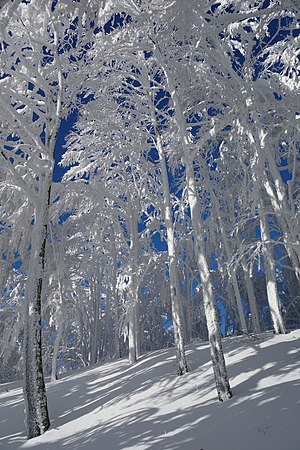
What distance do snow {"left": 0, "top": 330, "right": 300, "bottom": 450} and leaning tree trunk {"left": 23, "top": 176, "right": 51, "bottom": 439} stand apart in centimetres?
36

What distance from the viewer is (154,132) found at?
11.9 meters

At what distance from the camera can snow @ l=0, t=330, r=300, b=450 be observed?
424 centimetres

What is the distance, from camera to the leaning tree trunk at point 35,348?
22.2ft

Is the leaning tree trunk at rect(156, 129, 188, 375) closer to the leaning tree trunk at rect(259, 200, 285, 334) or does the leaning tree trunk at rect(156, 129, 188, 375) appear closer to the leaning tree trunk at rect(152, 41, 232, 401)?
the leaning tree trunk at rect(152, 41, 232, 401)

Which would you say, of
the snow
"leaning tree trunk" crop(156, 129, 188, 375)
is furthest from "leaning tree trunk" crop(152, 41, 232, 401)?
"leaning tree trunk" crop(156, 129, 188, 375)

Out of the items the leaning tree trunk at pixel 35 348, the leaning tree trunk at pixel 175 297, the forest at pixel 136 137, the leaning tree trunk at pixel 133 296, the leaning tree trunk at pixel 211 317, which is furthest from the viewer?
the leaning tree trunk at pixel 133 296

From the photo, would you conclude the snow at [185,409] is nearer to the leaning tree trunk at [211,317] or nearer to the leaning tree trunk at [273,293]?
the leaning tree trunk at [211,317]

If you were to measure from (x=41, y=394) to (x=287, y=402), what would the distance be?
5.07 meters

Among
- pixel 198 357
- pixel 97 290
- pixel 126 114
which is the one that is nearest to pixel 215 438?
pixel 198 357

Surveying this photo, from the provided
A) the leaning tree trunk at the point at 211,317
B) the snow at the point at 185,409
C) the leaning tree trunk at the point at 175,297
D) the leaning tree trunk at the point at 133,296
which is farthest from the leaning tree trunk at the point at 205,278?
the leaning tree trunk at the point at 133,296

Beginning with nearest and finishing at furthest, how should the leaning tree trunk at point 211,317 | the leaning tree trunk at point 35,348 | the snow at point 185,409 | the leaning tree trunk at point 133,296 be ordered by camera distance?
the snow at point 185,409 → the leaning tree trunk at point 211,317 → the leaning tree trunk at point 35,348 → the leaning tree trunk at point 133,296

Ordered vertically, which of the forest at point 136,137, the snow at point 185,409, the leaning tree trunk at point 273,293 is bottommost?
the snow at point 185,409

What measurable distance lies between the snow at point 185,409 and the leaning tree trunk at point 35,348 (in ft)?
1.18

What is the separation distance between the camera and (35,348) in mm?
Answer: 7152
